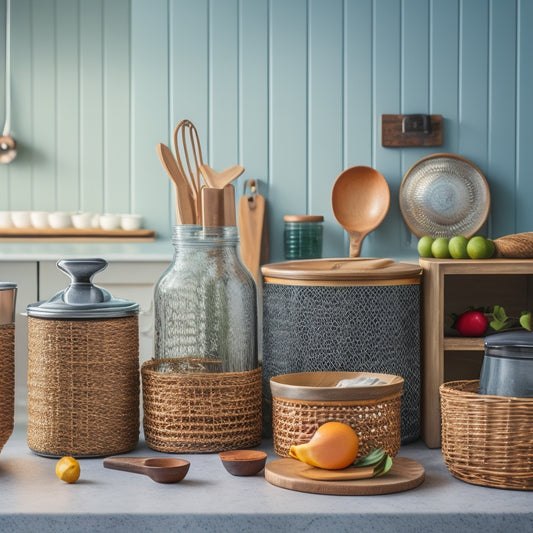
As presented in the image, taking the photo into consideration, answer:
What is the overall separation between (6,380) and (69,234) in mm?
1541

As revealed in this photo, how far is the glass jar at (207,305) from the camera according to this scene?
98 centimetres

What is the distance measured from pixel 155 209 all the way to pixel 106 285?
48 centimetres

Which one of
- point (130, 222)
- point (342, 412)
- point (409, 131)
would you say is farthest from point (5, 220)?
point (342, 412)

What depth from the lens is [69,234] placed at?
7.77 feet

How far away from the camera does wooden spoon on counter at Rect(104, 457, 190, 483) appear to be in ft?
2.66

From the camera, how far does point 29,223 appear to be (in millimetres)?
2396

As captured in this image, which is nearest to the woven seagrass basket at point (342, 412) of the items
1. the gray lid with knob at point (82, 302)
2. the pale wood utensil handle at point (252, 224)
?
the gray lid with knob at point (82, 302)

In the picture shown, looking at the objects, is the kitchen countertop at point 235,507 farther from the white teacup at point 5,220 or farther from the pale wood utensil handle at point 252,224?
the white teacup at point 5,220

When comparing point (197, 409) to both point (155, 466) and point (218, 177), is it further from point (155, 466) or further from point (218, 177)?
point (218, 177)

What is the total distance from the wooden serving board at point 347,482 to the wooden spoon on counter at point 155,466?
0.09 metres

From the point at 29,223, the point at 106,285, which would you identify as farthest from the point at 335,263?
the point at 29,223

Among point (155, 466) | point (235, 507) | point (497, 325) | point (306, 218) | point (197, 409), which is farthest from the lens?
point (306, 218)

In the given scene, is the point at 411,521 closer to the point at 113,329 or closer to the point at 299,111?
the point at 113,329

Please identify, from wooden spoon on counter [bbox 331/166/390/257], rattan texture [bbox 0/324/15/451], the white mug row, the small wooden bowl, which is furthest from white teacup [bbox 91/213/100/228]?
the small wooden bowl
